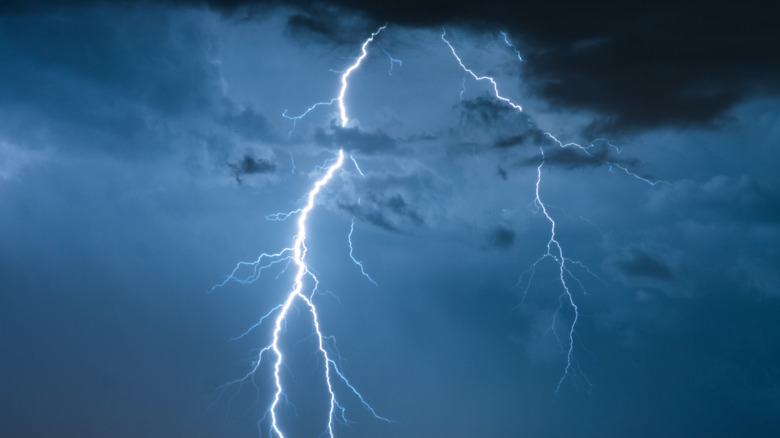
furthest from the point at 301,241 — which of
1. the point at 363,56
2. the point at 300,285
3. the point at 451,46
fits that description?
the point at 451,46

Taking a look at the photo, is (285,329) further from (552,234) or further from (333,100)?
(552,234)

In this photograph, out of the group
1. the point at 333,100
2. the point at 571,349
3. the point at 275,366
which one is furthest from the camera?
the point at 571,349

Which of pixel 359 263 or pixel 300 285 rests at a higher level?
pixel 359 263

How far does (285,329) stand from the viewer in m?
13.7

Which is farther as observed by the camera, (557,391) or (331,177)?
(557,391)

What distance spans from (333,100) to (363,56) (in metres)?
1.33

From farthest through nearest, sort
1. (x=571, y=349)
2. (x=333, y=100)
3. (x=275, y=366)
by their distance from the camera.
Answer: (x=571, y=349) → (x=333, y=100) → (x=275, y=366)

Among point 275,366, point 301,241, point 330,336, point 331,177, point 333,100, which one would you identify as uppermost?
point 333,100

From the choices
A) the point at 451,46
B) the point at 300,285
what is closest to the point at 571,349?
the point at 300,285

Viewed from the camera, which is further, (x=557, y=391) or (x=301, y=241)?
(x=557, y=391)

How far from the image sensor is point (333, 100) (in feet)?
47.0

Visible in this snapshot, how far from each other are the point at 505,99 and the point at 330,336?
765cm

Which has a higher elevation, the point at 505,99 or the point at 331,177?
the point at 505,99

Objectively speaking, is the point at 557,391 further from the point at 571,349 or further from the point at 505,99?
the point at 505,99
